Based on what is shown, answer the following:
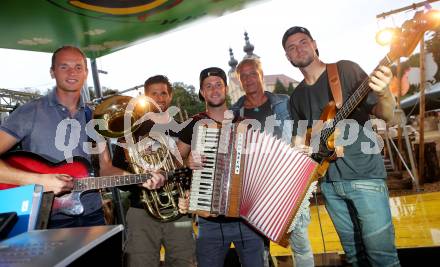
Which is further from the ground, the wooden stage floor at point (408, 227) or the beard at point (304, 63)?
the beard at point (304, 63)

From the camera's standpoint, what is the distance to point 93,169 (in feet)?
8.45

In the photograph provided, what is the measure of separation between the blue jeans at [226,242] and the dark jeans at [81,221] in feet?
2.82

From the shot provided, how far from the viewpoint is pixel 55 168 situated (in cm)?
240

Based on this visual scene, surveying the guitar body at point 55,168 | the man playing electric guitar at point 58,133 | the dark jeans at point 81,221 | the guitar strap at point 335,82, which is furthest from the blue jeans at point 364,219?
the guitar body at point 55,168

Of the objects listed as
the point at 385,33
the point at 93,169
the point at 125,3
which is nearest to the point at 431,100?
the point at 385,33

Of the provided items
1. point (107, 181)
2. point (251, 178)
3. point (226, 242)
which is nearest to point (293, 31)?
point (251, 178)

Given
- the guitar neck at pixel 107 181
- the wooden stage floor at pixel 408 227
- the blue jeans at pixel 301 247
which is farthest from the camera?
the wooden stage floor at pixel 408 227

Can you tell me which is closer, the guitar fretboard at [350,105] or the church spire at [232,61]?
the guitar fretboard at [350,105]

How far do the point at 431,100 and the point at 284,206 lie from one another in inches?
544

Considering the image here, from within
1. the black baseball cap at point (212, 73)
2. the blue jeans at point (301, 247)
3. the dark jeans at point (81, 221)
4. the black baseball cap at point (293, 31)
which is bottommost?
the blue jeans at point (301, 247)

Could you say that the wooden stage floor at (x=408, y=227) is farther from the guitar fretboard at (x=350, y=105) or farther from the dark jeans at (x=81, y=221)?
the dark jeans at (x=81, y=221)

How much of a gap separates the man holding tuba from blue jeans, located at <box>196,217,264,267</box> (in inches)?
21.8

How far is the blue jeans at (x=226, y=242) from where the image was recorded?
8.16ft

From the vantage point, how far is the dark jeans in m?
2.32
